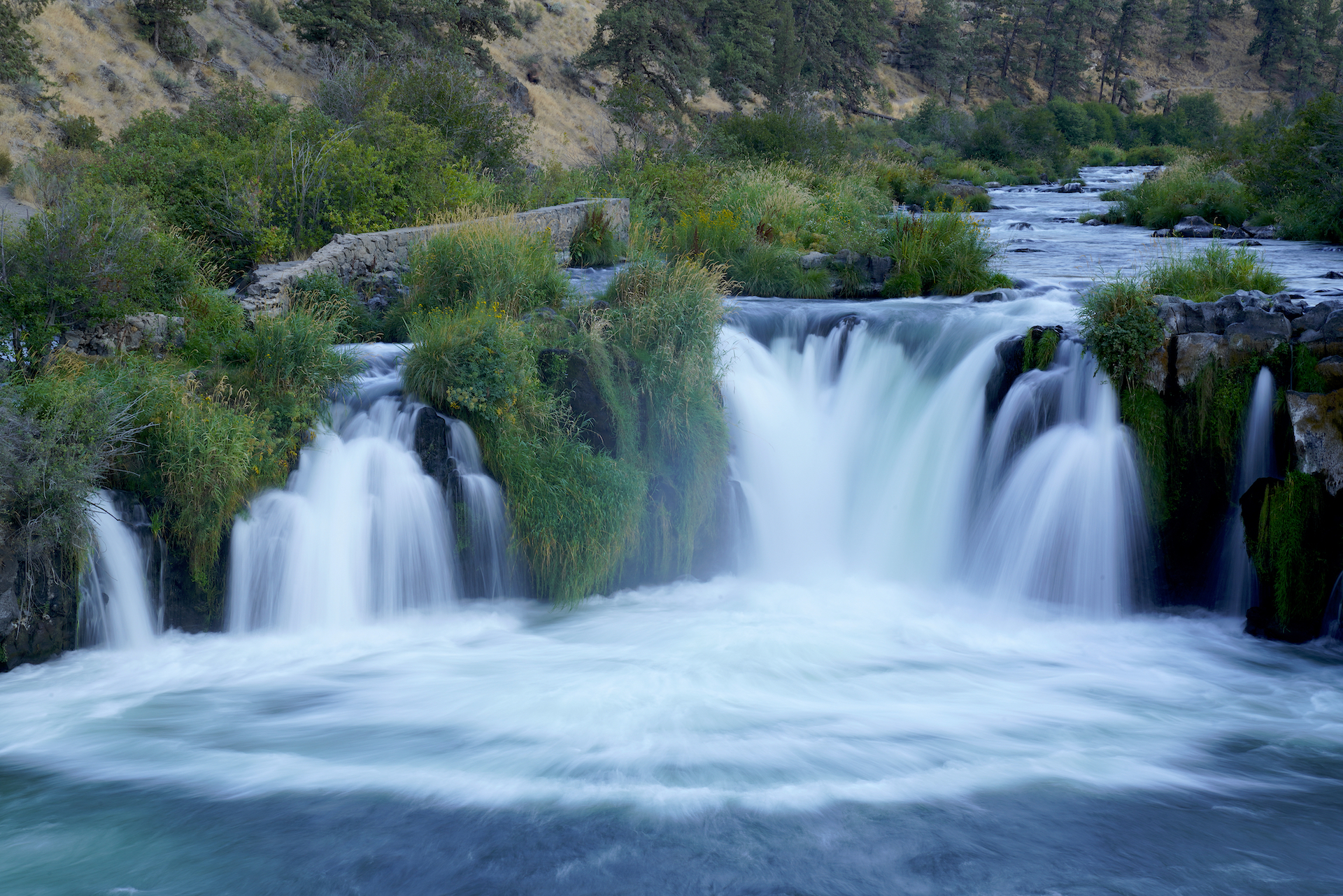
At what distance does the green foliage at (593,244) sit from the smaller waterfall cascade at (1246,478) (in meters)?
9.76

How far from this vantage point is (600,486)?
27.8 feet

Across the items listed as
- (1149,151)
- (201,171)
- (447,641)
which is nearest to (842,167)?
(201,171)

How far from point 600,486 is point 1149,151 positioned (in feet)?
155

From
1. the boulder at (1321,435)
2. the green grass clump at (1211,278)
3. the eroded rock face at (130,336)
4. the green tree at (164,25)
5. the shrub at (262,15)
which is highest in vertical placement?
the shrub at (262,15)

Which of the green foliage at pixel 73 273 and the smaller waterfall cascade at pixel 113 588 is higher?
the green foliage at pixel 73 273

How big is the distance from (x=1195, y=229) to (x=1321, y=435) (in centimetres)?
1263

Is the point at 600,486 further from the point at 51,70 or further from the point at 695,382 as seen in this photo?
the point at 51,70

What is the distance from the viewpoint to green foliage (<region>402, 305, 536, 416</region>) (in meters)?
8.37

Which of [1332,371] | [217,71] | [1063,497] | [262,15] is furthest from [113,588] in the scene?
[262,15]

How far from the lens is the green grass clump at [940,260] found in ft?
41.7

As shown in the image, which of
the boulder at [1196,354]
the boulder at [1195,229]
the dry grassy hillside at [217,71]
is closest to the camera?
the boulder at [1196,354]

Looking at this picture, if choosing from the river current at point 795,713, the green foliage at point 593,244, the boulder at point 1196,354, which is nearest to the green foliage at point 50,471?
the river current at point 795,713

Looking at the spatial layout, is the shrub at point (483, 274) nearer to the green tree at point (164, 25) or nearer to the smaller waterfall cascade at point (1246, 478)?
the smaller waterfall cascade at point (1246, 478)

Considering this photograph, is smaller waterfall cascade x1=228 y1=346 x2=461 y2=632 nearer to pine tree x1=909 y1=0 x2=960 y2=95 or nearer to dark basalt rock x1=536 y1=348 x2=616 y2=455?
dark basalt rock x1=536 y1=348 x2=616 y2=455
